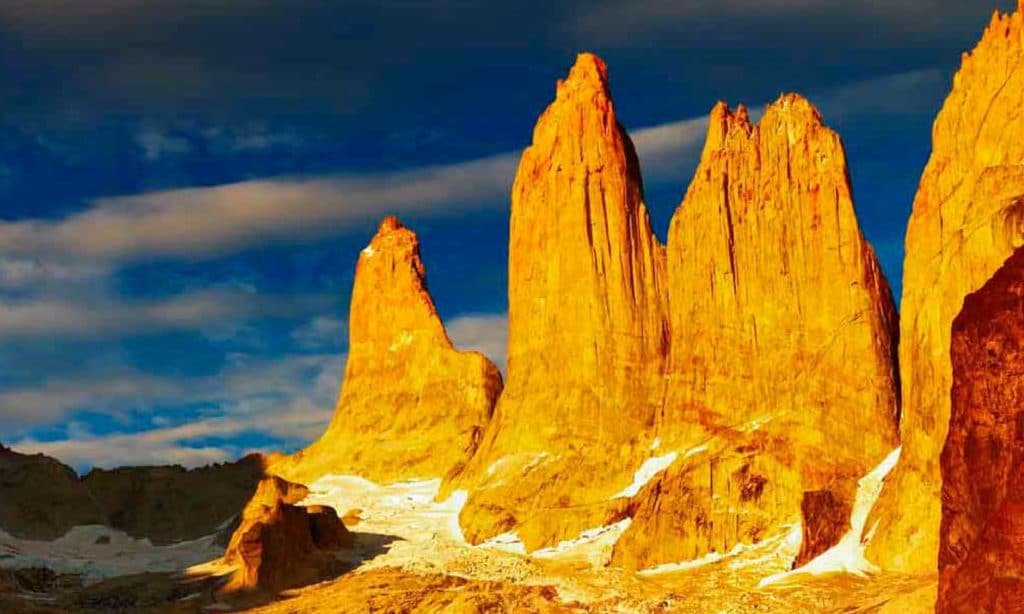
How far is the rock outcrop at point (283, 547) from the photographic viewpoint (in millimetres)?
109000

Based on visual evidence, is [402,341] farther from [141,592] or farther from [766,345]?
[766,345]

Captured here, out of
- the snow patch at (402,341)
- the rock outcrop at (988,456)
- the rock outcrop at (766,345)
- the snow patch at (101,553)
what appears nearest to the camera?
the rock outcrop at (988,456)

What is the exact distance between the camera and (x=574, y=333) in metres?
123

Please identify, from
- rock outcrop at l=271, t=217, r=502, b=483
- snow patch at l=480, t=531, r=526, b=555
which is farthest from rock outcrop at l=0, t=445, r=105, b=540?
snow patch at l=480, t=531, r=526, b=555

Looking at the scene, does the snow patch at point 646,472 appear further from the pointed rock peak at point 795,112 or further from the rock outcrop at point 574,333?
the pointed rock peak at point 795,112

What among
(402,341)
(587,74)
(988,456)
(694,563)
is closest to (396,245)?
(402,341)

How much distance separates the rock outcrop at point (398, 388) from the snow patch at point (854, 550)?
47842mm

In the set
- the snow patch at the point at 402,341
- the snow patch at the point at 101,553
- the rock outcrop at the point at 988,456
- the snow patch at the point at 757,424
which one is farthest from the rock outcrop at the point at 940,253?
the snow patch at the point at 402,341

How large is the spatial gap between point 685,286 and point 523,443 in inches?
635

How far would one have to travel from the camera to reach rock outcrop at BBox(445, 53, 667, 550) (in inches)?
4587

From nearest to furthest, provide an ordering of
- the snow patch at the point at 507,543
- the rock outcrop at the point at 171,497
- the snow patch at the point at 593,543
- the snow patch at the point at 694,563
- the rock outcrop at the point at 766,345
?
the snow patch at the point at 694,563, the rock outcrop at the point at 766,345, the snow patch at the point at 593,543, the snow patch at the point at 507,543, the rock outcrop at the point at 171,497

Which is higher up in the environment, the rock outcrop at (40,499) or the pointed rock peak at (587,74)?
the pointed rock peak at (587,74)

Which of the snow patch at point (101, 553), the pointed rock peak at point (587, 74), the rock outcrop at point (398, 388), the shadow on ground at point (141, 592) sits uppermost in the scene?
the pointed rock peak at point (587, 74)

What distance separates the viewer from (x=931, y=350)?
8750cm
